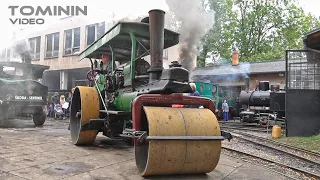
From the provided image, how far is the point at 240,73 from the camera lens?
2241 centimetres

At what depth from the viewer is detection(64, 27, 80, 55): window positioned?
21.1 m

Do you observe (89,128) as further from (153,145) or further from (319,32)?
(319,32)

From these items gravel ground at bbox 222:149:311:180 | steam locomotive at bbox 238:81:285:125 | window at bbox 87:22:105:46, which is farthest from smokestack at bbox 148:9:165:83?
window at bbox 87:22:105:46

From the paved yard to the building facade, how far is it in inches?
549

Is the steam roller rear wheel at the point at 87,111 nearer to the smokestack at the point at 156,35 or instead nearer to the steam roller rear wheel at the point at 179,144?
the smokestack at the point at 156,35

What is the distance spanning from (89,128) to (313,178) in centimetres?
413

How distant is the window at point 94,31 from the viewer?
19.1 m

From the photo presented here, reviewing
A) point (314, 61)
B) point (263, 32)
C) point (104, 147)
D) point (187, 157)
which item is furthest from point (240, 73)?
point (187, 157)

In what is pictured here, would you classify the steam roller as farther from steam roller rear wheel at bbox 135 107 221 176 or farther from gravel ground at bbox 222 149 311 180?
gravel ground at bbox 222 149 311 180

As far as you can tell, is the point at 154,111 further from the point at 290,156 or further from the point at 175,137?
the point at 290,156

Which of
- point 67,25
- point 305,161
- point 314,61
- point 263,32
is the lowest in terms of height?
point 305,161

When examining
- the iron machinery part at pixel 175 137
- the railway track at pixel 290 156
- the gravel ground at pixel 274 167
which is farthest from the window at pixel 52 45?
the iron machinery part at pixel 175 137

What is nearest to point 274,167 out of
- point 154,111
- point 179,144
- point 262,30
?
point 179,144

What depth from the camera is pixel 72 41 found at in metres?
21.3
